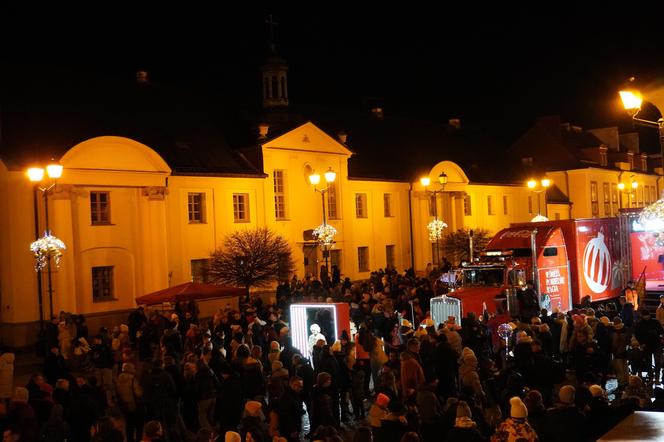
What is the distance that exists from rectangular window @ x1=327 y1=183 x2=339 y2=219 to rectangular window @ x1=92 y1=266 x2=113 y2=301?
13385 mm

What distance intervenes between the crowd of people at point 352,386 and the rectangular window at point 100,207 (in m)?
10.4

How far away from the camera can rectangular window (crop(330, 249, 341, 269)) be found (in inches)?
1660

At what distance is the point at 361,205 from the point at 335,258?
4.04 meters

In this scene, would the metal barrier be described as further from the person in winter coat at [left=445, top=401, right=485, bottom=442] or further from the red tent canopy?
the person in winter coat at [left=445, top=401, right=485, bottom=442]

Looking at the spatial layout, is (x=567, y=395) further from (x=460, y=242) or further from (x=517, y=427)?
(x=460, y=242)

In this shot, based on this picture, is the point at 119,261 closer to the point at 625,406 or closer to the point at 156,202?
the point at 156,202

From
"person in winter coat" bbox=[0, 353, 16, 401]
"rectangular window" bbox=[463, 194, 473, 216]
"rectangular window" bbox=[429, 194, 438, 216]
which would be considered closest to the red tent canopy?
"person in winter coat" bbox=[0, 353, 16, 401]

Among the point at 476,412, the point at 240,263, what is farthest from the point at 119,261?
the point at 476,412

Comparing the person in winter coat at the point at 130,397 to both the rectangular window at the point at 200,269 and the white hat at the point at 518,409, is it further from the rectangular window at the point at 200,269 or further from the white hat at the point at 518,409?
the rectangular window at the point at 200,269

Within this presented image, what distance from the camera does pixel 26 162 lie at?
95.0 feet

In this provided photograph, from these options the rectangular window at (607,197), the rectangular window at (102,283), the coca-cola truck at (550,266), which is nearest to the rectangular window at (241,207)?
the rectangular window at (102,283)

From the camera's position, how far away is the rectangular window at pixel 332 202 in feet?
137

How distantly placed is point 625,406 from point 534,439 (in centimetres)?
185

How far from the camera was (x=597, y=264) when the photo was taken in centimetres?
2753
